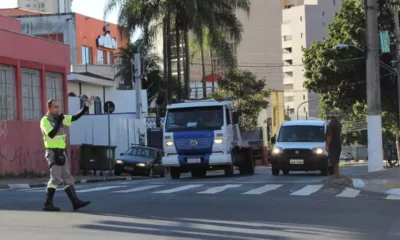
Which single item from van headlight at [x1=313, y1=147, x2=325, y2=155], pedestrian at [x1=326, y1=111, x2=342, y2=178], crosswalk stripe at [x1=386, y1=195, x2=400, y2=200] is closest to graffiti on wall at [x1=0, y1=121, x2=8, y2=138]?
van headlight at [x1=313, y1=147, x2=325, y2=155]

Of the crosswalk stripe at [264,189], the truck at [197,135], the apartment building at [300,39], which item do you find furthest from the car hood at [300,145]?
the apartment building at [300,39]

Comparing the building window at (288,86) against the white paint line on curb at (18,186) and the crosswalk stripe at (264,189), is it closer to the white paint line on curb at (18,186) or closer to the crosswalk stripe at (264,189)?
the white paint line on curb at (18,186)

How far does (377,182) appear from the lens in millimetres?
17438

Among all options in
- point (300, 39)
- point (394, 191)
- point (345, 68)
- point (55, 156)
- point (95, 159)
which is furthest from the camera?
point (300, 39)

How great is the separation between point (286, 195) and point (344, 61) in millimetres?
32137

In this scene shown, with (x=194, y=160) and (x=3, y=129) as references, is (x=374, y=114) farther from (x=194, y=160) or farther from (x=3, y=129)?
(x=3, y=129)

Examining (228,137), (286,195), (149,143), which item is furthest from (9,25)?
(286,195)

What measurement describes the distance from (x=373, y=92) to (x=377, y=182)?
499cm

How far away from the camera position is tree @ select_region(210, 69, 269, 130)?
5766cm

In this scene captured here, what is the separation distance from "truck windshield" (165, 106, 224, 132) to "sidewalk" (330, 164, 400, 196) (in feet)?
17.9

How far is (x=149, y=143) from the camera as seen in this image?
42.7 meters

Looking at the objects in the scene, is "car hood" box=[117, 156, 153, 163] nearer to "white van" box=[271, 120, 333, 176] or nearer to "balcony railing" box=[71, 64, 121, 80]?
"white van" box=[271, 120, 333, 176]

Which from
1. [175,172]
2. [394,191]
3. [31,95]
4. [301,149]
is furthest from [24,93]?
[394,191]

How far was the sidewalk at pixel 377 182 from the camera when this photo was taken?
51.1 ft
